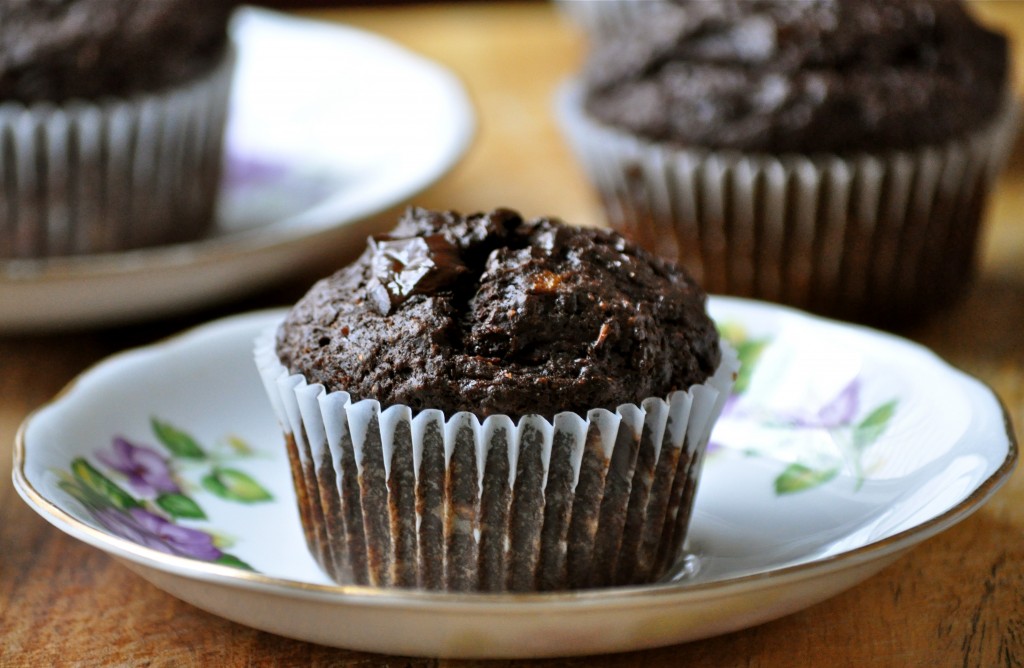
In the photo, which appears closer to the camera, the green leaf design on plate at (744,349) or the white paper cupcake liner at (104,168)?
the green leaf design on plate at (744,349)

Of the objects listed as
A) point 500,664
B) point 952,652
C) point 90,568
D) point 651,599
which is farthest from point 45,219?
point 952,652

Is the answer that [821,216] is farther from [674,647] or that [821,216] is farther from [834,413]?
[674,647]

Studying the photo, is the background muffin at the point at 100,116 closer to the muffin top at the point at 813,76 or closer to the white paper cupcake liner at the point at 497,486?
the muffin top at the point at 813,76

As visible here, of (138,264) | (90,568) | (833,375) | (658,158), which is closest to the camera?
(90,568)

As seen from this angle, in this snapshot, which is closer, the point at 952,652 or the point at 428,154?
the point at 952,652

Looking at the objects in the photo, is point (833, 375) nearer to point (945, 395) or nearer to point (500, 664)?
point (945, 395)

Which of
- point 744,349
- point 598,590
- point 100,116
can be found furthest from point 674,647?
point 100,116

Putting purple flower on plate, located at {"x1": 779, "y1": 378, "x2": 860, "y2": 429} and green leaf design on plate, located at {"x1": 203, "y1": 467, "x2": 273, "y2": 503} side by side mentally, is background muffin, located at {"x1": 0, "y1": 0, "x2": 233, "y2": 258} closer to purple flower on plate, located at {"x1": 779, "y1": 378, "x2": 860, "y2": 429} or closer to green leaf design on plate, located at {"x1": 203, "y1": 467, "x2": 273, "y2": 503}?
green leaf design on plate, located at {"x1": 203, "y1": 467, "x2": 273, "y2": 503}

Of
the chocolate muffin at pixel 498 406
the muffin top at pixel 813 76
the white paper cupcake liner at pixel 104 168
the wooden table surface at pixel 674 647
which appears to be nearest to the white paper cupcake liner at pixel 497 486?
the chocolate muffin at pixel 498 406
